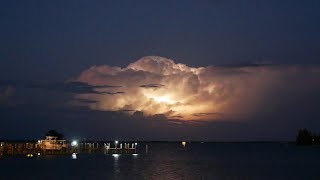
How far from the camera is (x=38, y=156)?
12250 centimetres

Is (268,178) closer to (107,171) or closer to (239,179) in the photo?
(239,179)

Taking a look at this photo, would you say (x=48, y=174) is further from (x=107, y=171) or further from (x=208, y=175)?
(x=208, y=175)

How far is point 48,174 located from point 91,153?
71.4m

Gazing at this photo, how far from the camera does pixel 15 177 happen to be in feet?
242

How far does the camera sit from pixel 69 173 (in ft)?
271

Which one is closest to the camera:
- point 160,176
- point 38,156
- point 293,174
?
point 160,176

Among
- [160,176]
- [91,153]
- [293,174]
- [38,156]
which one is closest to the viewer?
[160,176]

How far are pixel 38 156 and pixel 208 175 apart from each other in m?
54.2

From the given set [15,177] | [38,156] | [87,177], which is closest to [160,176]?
[87,177]

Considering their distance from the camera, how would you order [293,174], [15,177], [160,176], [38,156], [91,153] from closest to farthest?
[15,177] < [160,176] < [293,174] < [38,156] < [91,153]

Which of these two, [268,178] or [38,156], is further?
[38,156]

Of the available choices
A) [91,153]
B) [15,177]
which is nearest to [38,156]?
[91,153]

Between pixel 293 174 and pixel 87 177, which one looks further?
pixel 293 174

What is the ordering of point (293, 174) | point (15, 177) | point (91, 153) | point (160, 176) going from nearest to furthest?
point (15, 177), point (160, 176), point (293, 174), point (91, 153)
